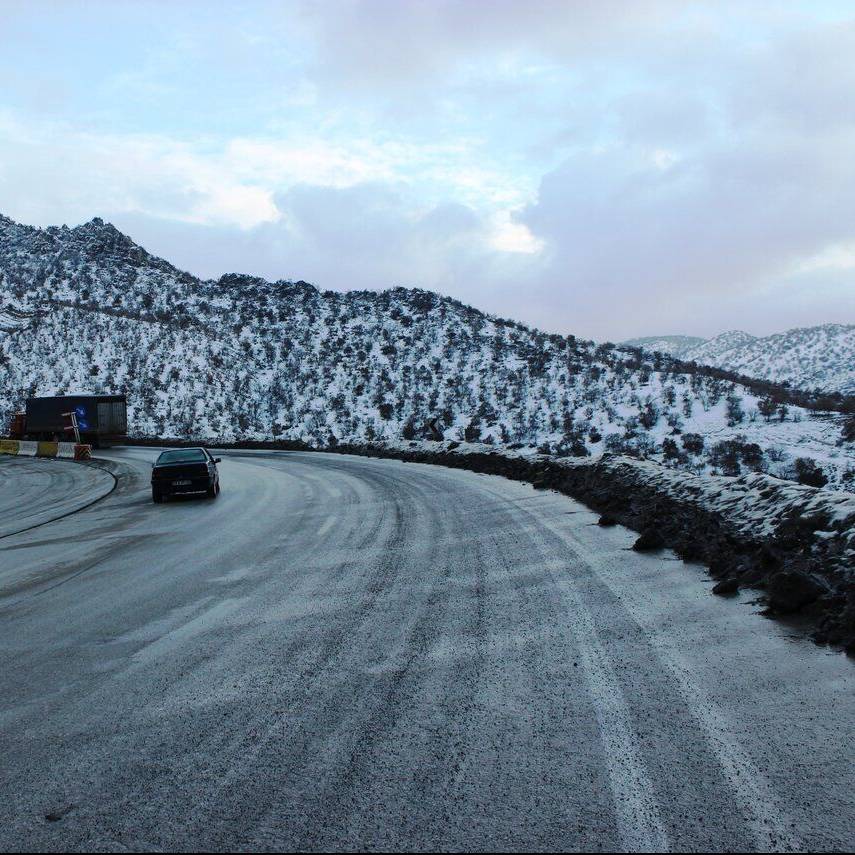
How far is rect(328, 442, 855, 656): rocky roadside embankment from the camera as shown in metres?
5.39

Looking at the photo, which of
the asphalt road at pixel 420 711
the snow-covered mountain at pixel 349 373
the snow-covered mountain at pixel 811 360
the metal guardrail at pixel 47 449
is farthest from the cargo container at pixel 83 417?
the snow-covered mountain at pixel 811 360

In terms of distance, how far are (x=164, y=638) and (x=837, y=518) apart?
22.0ft

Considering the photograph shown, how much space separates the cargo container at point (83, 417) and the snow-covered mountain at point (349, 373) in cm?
817

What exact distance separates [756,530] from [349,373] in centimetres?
6381

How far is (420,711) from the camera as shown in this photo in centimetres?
374

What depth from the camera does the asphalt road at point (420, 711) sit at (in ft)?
9.01

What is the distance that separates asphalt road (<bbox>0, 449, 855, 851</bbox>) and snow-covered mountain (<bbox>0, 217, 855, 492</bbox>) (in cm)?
2452

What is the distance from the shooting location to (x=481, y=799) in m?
2.88

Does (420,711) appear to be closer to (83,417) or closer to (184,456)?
(184,456)

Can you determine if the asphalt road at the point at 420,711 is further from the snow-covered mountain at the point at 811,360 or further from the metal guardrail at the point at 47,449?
the snow-covered mountain at the point at 811,360

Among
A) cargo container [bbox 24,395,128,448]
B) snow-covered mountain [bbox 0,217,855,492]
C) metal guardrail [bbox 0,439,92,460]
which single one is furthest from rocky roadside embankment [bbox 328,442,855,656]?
cargo container [bbox 24,395,128,448]

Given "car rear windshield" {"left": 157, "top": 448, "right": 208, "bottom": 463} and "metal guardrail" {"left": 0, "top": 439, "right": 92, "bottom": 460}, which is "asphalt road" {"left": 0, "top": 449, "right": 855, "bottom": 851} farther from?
"metal guardrail" {"left": 0, "top": 439, "right": 92, "bottom": 460}

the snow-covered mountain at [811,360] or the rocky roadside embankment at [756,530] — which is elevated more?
the snow-covered mountain at [811,360]

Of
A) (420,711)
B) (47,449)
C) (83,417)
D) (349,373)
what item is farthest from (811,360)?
(420,711)
